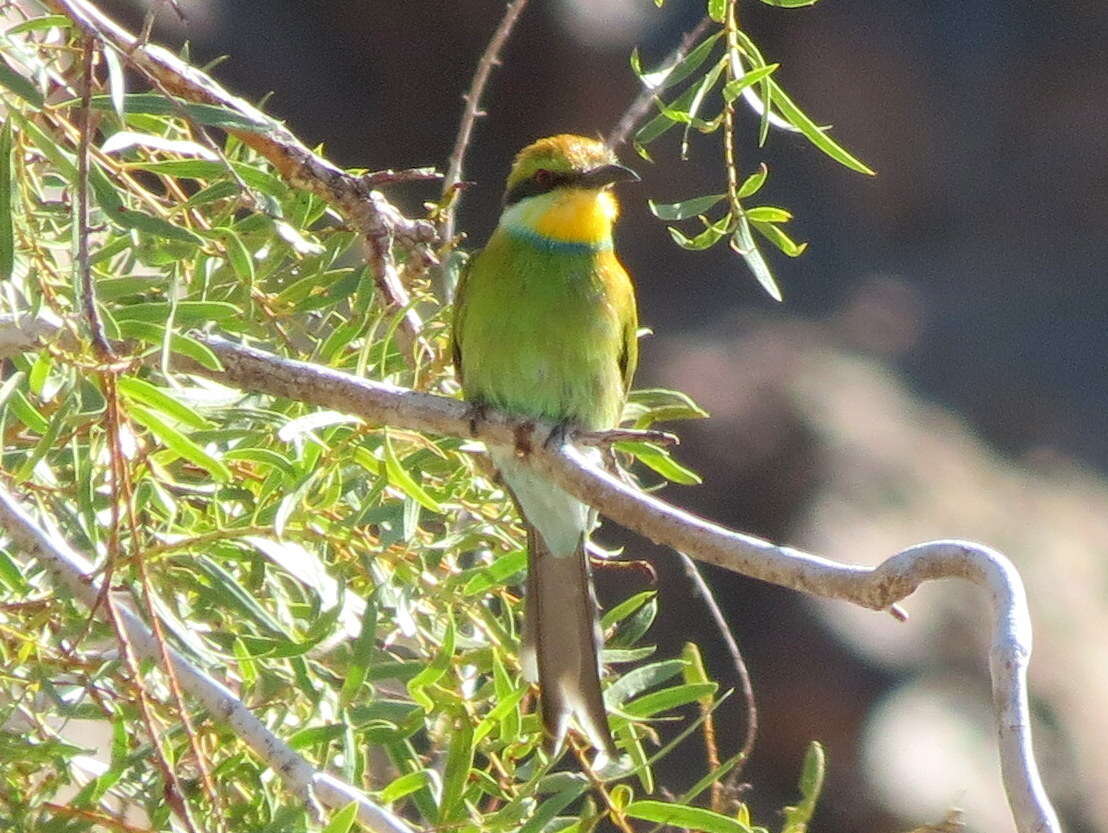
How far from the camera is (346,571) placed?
5.18ft

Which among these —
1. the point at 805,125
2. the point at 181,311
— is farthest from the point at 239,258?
the point at 805,125

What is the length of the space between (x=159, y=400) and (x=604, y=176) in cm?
99

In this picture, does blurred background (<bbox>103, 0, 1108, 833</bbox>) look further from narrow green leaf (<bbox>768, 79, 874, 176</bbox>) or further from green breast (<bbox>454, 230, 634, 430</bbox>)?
narrow green leaf (<bbox>768, 79, 874, 176</bbox>)

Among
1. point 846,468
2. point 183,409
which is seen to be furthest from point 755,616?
point 183,409

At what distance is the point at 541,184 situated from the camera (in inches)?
87.0

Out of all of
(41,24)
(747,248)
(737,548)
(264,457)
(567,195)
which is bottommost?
(737,548)

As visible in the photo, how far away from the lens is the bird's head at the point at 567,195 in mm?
2156

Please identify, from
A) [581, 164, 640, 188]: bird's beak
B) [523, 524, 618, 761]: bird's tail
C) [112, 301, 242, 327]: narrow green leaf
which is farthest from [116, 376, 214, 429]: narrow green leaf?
[581, 164, 640, 188]: bird's beak

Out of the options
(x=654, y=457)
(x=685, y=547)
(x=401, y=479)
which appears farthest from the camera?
(x=654, y=457)

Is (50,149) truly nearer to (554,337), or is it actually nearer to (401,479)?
(401,479)

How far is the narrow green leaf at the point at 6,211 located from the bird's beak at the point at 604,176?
997 mm

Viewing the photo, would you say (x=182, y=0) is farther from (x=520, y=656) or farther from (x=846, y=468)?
(x=520, y=656)

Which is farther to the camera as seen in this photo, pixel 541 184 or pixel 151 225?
pixel 541 184

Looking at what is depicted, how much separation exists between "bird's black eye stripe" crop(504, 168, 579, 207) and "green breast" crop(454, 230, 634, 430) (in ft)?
0.31
